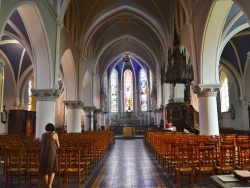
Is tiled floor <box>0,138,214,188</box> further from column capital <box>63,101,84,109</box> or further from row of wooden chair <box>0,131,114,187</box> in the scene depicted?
column capital <box>63,101,84,109</box>

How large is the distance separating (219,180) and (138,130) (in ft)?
115

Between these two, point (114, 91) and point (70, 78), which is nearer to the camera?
point (70, 78)

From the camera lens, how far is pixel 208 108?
45.1 ft

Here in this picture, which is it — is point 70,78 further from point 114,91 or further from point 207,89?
point 114,91

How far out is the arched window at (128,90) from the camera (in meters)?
43.9

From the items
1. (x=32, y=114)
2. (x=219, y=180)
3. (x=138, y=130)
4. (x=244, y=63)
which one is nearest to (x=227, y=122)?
(x=244, y=63)

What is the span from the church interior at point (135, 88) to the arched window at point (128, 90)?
37cm

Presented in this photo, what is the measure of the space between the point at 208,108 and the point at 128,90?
30829 mm

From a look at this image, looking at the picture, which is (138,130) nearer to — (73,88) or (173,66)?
(73,88)

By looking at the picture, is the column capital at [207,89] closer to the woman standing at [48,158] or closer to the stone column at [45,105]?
the stone column at [45,105]

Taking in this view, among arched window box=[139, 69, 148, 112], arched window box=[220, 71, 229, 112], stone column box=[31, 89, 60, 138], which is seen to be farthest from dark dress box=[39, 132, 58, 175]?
arched window box=[139, 69, 148, 112]

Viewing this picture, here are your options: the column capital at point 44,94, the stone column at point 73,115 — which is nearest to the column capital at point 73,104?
the stone column at point 73,115

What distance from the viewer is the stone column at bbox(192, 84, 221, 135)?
13.5 meters

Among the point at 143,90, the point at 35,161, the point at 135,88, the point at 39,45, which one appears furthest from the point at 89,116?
the point at 35,161
